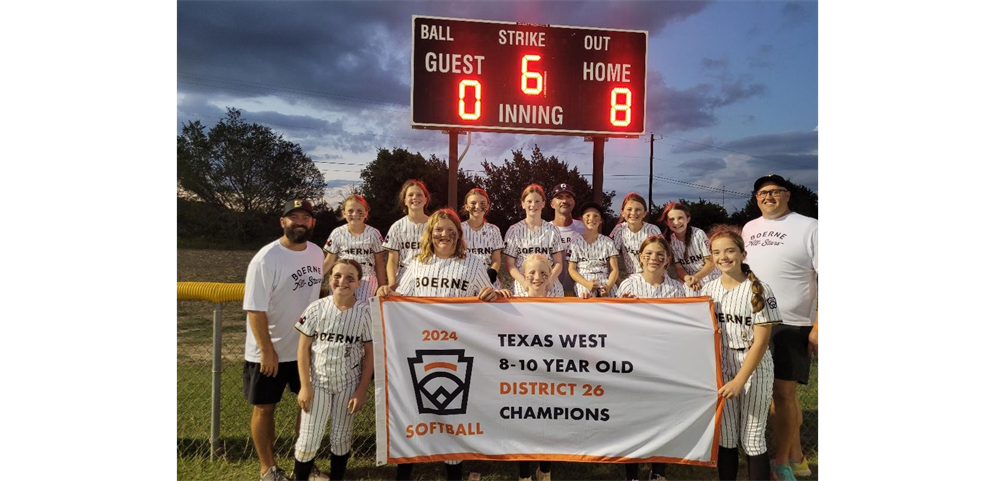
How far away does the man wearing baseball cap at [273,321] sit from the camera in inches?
149

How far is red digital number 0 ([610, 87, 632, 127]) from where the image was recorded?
750 cm

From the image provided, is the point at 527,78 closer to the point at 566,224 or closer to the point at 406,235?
the point at 566,224

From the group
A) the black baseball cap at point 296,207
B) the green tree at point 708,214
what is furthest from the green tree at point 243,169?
the black baseball cap at point 296,207

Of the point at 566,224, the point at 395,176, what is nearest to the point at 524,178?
the point at 395,176

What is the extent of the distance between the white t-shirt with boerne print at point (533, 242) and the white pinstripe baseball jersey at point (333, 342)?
1581mm

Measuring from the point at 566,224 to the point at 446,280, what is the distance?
1.55 metres

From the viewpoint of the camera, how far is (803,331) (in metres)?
4.09

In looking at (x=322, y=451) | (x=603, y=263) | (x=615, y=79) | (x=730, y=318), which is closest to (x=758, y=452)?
(x=730, y=318)

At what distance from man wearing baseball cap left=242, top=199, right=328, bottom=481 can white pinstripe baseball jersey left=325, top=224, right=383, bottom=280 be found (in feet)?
3.08

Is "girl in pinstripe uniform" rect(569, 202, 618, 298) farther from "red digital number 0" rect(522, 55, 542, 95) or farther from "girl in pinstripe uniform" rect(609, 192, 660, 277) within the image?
"red digital number 0" rect(522, 55, 542, 95)

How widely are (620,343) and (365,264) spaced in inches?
92.7

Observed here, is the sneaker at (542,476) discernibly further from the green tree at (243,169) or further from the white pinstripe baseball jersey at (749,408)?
the green tree at (243,169)

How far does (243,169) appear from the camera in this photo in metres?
29.7

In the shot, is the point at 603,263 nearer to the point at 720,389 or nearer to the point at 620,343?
the point at 620,343
